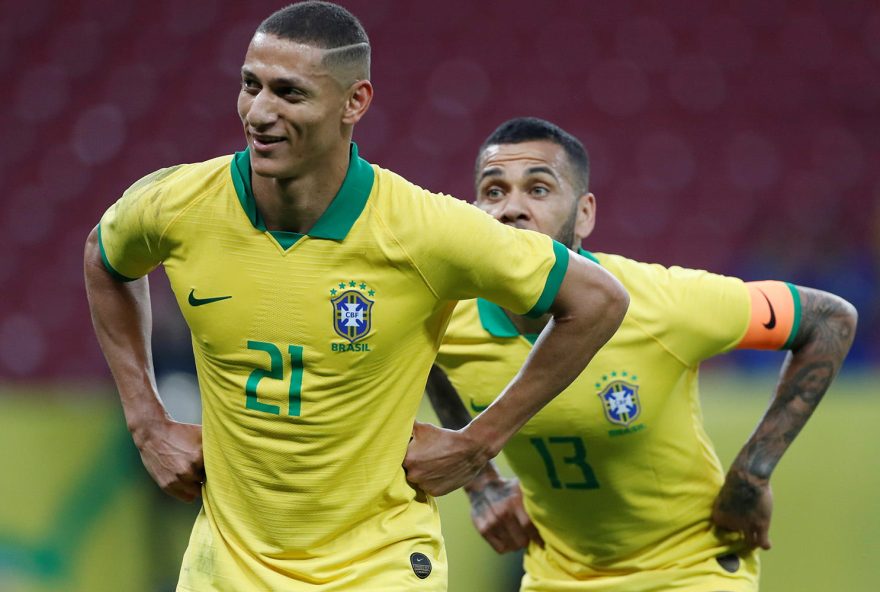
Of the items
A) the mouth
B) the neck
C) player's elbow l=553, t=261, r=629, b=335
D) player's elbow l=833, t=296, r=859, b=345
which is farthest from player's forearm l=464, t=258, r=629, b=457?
player's elbow l=833, t=296, r=859, b=345

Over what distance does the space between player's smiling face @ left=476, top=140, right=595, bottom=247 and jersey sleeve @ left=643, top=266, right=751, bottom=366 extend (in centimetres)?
31

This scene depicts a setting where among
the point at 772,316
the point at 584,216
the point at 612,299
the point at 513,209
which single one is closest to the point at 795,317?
the point at 772,316

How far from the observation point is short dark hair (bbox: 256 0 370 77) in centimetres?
236

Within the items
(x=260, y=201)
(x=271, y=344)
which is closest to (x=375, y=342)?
(x=271, y=344)

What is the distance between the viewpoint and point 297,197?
2.40 meters

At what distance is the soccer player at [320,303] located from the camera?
2.37 metres

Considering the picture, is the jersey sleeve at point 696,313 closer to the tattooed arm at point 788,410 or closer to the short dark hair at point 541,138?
the tattooed arm at point 788,410

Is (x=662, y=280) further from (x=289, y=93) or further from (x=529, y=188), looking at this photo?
(x=289, y=93)

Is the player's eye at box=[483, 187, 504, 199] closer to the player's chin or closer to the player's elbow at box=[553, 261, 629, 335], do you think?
the player's elbow at box=[553, 261, 629, 335]

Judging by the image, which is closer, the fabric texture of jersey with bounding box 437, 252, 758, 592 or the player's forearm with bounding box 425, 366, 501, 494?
the fabric texture of jersey with bounding box 437, 252, 758, 592

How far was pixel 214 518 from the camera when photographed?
102 inches

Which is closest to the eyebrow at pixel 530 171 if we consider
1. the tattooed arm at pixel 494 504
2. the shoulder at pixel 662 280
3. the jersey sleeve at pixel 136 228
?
the shoulder at pixel 662 280

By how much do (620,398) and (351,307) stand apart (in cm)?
91

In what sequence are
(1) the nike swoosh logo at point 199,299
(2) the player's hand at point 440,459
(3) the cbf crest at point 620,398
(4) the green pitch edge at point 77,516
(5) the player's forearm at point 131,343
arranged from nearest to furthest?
(1) the nike swoosh logo at point 199,299 < (2) the player's hand at point 440,459 < (5) the player's forearm at point 131,343 < (3) the cbf crest at point 620,398 < (4) the green pitch edge at point 77,516
